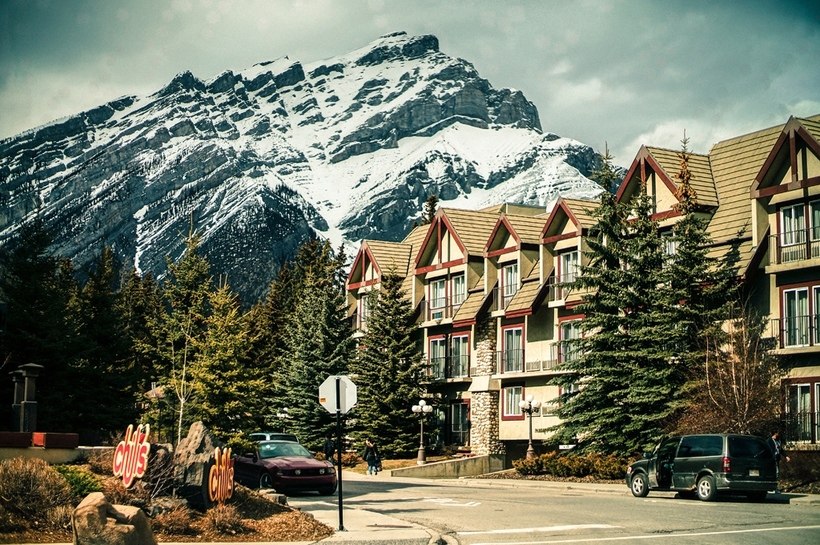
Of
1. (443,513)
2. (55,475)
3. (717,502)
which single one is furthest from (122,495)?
(717,502)

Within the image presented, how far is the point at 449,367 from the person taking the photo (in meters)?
59.3

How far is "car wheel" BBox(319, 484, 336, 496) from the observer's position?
33375mm

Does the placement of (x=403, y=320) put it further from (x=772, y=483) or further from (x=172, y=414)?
(x=772, y=483)

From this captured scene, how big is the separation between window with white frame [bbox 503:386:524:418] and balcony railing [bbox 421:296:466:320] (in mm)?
6286

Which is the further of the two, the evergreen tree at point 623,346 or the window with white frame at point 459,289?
the window with white frame at point 459,289

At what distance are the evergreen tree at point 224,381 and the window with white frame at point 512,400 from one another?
1691 centimetres

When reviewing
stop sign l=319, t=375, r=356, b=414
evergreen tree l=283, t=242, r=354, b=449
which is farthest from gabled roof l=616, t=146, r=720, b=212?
stop sign l=319, t=375, r=356, b=414

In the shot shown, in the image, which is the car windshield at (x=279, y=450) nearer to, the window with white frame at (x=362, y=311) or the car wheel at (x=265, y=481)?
the car wheel at (x=265, y=481)

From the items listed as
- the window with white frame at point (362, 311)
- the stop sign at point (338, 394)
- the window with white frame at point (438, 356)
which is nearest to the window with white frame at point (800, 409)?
the stop sign at point (338, 394)

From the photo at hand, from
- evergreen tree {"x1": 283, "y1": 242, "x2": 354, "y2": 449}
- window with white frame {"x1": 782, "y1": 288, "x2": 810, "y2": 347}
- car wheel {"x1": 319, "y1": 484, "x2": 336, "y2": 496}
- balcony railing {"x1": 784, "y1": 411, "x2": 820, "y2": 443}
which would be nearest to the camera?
car wheel {"x1": 319, "y1": 484, "x2": 336, "y2": 496}

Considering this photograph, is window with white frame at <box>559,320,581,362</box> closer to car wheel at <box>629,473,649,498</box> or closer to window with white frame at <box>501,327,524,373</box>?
window with white frame at <box>501,327,524,373</box>

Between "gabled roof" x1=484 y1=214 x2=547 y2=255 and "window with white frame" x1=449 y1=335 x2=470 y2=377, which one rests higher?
"gabled roof" x1=484 y1=214 x2=547 y2=255

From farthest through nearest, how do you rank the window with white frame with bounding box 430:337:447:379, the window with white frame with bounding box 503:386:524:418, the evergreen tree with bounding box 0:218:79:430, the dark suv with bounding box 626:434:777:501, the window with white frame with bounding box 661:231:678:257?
the window with white frame with bounding box 430:337:447:379
the window with white frame with bounding box 503:386:524:418
the evergreen tree with bounding box 0:218:79:430
the window with white frame with bounding box 661:231:678:257
the dark suv with bounding box 626:434:777:501

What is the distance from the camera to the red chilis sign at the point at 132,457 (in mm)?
20312
